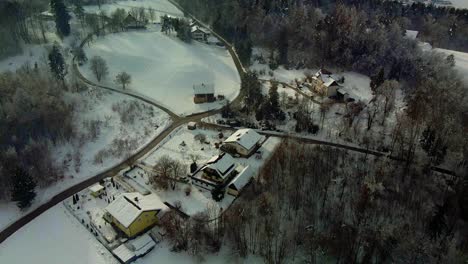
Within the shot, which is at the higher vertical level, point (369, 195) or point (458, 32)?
point (458, 32)

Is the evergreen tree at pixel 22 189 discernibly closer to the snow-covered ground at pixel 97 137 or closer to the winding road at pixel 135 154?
the snow-covered ground at pixel 97 137

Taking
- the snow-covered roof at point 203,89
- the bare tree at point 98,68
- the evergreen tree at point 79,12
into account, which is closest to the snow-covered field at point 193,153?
the snow-covered roof at point 203,89

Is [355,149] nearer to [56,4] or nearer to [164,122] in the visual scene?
[164,122]

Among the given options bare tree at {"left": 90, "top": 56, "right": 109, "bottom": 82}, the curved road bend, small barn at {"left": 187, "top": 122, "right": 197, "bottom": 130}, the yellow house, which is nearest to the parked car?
the curved road bend

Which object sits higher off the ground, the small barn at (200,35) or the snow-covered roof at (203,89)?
the small barn at (200,35)

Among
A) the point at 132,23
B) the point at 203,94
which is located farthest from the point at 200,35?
the point at 203,94

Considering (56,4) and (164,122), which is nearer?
(164,122)

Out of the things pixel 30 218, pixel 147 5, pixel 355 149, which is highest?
pixel 147 5

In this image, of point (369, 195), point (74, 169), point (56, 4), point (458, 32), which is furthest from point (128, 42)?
point (458, 32)
